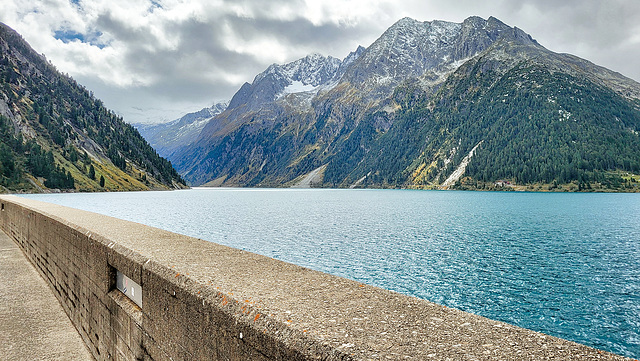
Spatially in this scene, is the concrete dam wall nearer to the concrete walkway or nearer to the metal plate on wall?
the metal plate on wall

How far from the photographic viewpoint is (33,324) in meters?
11.7

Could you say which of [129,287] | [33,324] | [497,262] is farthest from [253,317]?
[497,262]

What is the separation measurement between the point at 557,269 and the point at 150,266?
33.8 metres

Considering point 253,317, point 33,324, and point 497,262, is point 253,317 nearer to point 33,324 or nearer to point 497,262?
point 33,324

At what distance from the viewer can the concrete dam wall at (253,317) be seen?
3.68 metres

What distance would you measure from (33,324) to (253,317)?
1143 centimetres

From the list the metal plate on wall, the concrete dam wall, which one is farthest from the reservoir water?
the metal plate on wall

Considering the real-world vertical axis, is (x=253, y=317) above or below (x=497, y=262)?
above

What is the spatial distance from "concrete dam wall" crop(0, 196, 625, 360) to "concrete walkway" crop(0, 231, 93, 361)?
886 mm

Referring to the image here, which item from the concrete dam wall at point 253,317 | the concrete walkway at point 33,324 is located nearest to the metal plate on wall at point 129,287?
the concrete dam wall at point 253,317

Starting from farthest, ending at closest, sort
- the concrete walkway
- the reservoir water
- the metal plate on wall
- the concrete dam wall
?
the reservoir water, the concrete walkway, the metal plate on wall, the concrete dam wall

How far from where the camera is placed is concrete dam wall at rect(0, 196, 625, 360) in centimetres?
368

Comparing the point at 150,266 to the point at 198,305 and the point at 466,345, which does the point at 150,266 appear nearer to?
the point at 198,305

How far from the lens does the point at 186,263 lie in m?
7.07
